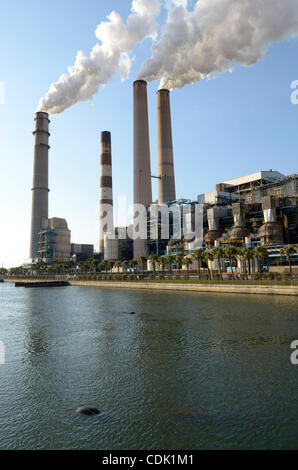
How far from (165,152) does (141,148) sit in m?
13.5

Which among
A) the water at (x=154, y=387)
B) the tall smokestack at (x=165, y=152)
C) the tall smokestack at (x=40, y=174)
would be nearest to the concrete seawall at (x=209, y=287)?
the water at (x=154, y=387)

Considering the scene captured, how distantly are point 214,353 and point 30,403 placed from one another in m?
12.8

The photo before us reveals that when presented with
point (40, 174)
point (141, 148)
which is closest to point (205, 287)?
point (141, 148)

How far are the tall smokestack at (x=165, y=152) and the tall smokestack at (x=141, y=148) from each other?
7.75 metres

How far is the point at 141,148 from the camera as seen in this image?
5945 inches

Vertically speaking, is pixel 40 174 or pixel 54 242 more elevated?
pixel 40 174

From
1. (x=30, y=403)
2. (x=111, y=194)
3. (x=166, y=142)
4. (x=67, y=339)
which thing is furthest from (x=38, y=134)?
(x=30, y=403)

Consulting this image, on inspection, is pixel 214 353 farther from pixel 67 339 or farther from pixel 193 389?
pixel 67 339

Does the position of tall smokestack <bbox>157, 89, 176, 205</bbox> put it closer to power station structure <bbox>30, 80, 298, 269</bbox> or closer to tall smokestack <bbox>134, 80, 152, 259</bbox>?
power station structure <bbox>30, 80, 298, 269</bbox>

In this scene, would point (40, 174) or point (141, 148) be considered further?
point (40, 174)

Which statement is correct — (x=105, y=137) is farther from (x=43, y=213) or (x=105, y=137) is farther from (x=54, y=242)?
(x=54, y=242)

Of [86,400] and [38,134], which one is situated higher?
[38,134]

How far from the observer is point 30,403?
51.5 ft

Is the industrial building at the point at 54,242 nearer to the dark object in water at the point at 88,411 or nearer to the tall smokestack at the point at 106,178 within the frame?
the tall smokestack at the point at 106,178
